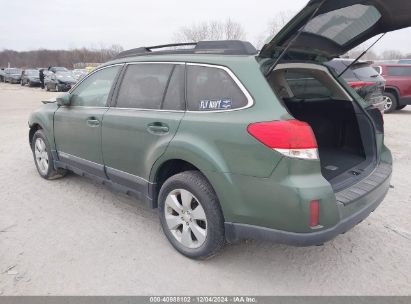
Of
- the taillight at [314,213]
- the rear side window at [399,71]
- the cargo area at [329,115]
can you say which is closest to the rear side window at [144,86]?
the cargo area at [329,115]

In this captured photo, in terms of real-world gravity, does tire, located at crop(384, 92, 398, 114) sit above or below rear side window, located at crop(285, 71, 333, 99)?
below

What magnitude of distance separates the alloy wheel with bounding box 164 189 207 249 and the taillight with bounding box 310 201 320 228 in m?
0.86

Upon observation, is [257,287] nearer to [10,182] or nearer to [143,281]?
[143,281]

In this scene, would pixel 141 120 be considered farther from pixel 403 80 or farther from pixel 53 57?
pixel 53 57

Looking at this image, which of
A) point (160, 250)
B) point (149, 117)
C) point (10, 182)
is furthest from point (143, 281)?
point (10, 182)

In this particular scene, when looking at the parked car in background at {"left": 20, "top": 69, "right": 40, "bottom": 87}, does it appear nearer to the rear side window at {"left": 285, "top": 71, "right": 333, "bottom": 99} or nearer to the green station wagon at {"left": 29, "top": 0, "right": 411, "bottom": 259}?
the green station wagon at {"left": 29, "top": 0, "right": 411, "bottom": 259}

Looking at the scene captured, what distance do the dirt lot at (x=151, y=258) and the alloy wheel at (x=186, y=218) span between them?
7.3 inches

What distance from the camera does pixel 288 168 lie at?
7.70 ft

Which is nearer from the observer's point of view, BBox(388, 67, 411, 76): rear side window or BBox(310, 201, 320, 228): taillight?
BBox(310, 201, 320, 228): taillight

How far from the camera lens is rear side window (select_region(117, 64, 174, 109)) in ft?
10.5

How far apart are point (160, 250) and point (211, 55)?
177 cm

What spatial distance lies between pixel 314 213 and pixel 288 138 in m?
0.53

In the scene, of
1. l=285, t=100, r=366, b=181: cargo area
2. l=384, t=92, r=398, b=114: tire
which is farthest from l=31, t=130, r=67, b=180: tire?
l=384, t=92, r=398, b=114: tire

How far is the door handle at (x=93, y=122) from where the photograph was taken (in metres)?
3.76
